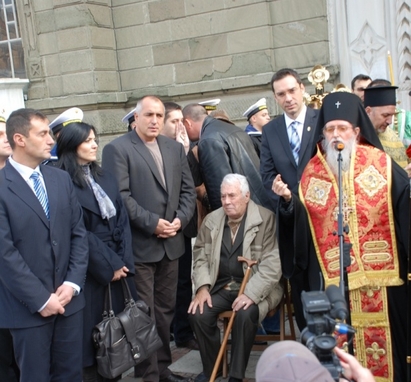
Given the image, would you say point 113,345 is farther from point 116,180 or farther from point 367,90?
point 367,90

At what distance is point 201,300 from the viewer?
4.77 m

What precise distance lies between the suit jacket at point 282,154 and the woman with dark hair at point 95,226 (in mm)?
1160

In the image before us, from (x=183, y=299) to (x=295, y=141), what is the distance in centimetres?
188

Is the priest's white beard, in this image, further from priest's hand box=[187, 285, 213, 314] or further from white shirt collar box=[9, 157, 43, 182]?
white shirt collar box=[9, 157, 43, 182]

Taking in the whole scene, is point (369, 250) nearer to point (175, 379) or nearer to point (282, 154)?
point (282, 154)

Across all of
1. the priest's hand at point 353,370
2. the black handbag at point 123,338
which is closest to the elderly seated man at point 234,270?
the black handbag at point 123,338

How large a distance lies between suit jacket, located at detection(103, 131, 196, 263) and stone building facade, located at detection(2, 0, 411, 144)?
459 cm

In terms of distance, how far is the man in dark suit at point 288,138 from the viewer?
463cm

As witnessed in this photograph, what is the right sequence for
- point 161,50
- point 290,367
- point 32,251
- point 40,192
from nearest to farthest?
1. point 290,367
2. point 32,251
3. point 40,192
4. point 161,50

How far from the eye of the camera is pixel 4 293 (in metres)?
3.69

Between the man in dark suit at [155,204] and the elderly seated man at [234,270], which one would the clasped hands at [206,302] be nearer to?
the elderly seated man at [234,270]

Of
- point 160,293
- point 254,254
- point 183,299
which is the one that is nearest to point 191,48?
point 183,299

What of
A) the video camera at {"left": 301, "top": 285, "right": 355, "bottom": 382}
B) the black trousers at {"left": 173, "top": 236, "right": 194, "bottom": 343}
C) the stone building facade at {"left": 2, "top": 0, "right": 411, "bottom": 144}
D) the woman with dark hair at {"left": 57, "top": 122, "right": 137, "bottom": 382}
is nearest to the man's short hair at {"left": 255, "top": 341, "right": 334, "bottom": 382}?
the video camera at {"left": 301, "top": 285, "right": 355, "bottom": 382}

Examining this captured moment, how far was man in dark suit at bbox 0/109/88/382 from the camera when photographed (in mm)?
3598
